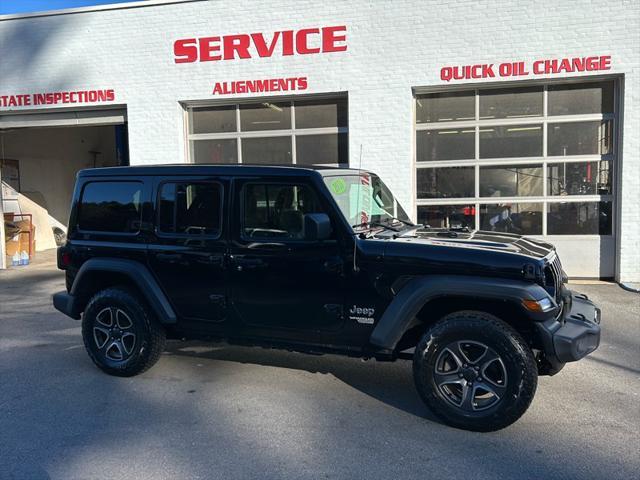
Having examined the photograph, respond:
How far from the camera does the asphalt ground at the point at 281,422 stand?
3.43m

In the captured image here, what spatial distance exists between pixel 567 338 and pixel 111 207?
400cm

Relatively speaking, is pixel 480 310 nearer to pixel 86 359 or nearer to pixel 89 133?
pixel 86 359

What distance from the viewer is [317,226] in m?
4.11

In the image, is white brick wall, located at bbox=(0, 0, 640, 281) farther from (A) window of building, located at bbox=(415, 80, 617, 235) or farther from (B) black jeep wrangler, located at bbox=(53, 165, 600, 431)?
(B) black jeep wrangler, located at bbox=(53, 165, 600, 431)

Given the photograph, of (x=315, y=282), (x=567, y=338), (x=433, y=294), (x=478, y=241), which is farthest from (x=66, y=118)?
(x=567, y=338)

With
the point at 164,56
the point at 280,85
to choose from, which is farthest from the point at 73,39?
the point at 280,85

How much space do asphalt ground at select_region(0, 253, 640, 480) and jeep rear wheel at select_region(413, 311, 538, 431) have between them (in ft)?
0.51

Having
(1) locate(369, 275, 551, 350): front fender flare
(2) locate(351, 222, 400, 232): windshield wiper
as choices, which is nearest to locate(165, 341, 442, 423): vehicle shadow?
(1) locate(369, 275, 551, 350): front fender flare

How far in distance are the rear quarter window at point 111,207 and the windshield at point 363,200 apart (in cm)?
184

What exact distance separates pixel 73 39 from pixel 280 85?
4499 millimetres

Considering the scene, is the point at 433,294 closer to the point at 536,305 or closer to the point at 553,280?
the point at 536,305

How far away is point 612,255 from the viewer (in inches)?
376

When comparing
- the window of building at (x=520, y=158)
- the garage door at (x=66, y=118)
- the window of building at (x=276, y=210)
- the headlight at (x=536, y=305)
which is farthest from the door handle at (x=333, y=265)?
the garage door at (x=66, y=118)

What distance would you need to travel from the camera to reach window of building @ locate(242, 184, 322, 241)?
4.42 metres
